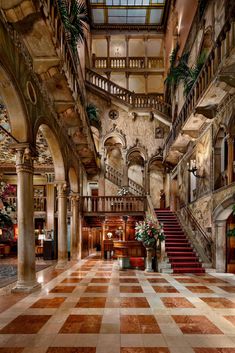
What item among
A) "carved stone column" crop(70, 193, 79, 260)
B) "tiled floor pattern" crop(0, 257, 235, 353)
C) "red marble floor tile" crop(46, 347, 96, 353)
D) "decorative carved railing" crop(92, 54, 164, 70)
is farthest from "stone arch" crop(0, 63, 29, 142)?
"decorative carved railing" crop(92, 54, 164, 70)

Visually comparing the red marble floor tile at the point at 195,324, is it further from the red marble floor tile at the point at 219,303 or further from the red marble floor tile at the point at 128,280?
the red marble floor tile at the point at 128,280

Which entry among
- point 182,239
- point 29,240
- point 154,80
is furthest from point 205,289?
point 154,80

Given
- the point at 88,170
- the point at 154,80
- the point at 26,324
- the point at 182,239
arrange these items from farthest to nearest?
the point at 154,80 < the point at 88,170 < the point at 182,239 < the point at 26,324

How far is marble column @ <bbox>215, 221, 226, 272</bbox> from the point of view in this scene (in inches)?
426

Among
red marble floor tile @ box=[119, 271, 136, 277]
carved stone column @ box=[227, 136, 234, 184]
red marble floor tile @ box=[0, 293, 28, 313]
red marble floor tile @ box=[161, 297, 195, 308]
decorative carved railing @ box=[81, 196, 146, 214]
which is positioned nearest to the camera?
red marble floor tile @ box=[0, 293, 28, 313]

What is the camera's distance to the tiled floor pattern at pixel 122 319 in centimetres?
411

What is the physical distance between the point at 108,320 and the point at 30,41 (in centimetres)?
613

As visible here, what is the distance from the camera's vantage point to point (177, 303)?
638cm

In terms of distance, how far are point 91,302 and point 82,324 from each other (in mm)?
1484

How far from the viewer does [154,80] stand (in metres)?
26.0

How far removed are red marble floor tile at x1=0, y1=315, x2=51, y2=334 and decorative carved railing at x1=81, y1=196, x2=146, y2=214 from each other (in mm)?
11799

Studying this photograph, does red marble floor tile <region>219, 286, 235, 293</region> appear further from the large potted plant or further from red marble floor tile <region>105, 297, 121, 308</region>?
the large potted plant

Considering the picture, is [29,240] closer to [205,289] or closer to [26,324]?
[26,324]

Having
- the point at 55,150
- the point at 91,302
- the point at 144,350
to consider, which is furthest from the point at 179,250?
the point at 144,350
